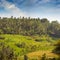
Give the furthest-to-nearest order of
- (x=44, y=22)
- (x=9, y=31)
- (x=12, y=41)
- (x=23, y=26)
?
(x=44, y=22)
(x=23, y=26)
(x=9, y=31)
(x=12, y=41)

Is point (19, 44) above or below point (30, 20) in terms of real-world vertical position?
below

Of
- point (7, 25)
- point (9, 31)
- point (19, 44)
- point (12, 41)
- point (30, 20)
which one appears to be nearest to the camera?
point (19, 44)

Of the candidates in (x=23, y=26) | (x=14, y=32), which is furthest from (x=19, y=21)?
(x=14, y=32)

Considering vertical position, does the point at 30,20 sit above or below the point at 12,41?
above

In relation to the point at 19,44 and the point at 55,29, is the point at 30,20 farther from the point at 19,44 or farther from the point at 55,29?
the point at 19,44

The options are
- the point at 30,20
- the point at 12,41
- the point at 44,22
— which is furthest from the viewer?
the point at 44,22

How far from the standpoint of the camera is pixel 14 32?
133750 mm

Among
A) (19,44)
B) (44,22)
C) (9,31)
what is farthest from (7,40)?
(44,22)

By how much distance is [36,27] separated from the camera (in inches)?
6156

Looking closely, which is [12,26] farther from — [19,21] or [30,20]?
[30,20]

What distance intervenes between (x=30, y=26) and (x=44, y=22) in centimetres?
2812

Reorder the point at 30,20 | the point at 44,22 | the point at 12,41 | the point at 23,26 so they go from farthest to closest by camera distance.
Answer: the point at 44,22 < the point at 30,20 < the point at 23,26 < the point at 12,41

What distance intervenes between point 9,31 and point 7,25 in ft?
47.0

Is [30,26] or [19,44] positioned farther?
[30,26]
